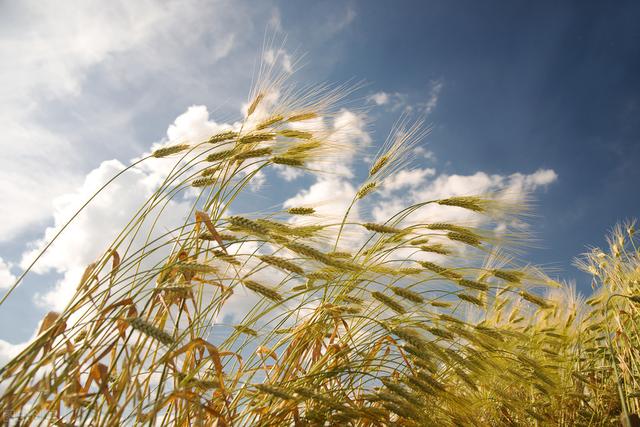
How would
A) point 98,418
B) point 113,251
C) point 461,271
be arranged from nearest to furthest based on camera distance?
point 98,418 → point 113,251 → point 461,271

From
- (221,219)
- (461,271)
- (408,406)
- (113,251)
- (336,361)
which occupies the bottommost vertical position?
(408,406)

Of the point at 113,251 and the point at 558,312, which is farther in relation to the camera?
the point at 558,312

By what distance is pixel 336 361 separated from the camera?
6.82 feet

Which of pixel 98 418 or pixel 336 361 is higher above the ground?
pixel 336 361

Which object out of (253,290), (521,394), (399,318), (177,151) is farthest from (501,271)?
(177,151)

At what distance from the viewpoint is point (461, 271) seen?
265 centimetres

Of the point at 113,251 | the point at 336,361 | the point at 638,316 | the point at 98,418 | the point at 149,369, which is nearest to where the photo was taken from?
the point at 98,418

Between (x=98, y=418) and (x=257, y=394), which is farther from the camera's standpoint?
(x=257, y=394)

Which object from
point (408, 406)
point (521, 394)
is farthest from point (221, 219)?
point (521, 394)

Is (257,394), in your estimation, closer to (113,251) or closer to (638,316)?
(113,251)

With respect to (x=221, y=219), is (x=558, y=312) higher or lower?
higher

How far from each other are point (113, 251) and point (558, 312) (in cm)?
371

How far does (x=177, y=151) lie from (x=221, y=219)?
0.44 meters

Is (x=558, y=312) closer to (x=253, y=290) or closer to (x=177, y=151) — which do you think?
(x=253, y=290)
